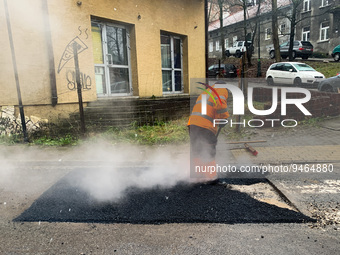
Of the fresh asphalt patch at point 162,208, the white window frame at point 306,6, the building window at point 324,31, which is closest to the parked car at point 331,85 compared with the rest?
the fresh asphalt patch at point 162,208

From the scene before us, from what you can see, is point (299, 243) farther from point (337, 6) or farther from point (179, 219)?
point (337, 6)

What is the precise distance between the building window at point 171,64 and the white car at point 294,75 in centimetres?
556

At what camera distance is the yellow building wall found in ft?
18.5

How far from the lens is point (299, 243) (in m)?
2.15

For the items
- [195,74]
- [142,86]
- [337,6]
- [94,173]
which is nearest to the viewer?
[94,173]

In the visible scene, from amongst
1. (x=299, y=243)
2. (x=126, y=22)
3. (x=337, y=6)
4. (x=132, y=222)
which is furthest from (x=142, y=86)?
(x=337, y=6)

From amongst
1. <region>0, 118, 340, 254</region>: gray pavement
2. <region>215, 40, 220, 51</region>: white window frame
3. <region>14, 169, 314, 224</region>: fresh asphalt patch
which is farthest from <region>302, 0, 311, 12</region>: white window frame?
<region>14, 169, 314, 224</region>: fresh asphalt patch

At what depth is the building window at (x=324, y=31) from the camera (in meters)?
24.7

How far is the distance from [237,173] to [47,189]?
275 centimetres

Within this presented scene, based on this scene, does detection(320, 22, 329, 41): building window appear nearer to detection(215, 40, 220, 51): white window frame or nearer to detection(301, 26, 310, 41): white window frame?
detection(301, 26, 310, 41): white window frame

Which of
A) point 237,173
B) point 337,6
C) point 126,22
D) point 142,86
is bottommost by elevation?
point 237,173

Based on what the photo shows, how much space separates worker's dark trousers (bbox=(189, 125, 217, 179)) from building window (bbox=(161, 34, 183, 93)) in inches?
206

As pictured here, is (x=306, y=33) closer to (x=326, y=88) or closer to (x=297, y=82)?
(x=297, y=82)

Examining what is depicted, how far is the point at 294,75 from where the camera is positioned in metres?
13.4
